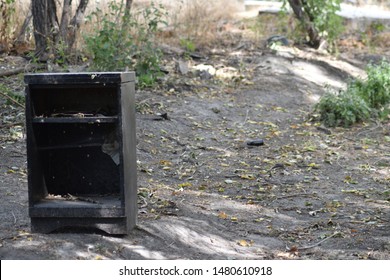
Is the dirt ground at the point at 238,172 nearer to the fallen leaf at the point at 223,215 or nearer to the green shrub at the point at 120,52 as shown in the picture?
the fallen leaf at the point at 223,215

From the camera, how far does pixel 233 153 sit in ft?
29.5

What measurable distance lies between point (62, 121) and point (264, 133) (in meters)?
5.04

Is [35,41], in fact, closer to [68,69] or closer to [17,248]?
[68,69]

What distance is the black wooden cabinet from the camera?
204 inches

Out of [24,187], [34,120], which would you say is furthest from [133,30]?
[34,120]

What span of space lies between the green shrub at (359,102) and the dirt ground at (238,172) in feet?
0.67

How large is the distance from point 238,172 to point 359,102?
300 centimetres

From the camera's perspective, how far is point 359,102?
10.4 metres

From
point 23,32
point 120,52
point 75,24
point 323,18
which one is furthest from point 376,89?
point 23,32

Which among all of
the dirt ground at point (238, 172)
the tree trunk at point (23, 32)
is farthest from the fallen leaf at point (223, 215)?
the tree trunk at point (23, 32)

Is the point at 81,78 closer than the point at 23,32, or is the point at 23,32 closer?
the point at 81,78

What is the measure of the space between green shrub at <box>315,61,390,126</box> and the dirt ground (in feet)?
0.67

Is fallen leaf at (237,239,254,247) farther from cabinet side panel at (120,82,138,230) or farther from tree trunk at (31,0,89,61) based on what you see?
tree trunk at (31,0,89,61)

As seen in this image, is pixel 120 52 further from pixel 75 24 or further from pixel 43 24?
pixel 43 24
